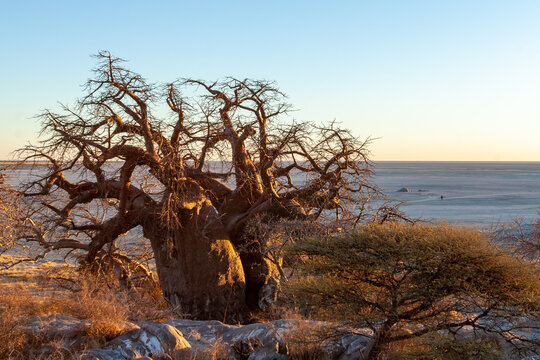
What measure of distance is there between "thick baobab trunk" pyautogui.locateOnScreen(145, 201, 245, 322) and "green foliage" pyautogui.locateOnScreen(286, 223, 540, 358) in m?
5.04

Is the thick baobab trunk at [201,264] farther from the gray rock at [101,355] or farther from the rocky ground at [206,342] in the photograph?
the gray rock at [101,355]

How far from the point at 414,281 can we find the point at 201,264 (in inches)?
250

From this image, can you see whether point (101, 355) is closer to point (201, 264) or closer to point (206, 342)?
point (206, 342)

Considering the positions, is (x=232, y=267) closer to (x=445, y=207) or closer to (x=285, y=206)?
(x=285, y=206)

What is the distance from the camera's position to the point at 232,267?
1163 cm

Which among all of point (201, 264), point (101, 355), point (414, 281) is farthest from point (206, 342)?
point (201, 264)

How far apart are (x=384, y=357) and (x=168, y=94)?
732 cm

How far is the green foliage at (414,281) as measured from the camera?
5.57m

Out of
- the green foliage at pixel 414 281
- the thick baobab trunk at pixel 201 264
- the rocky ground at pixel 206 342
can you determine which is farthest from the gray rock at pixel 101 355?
the thick baobab trunk at pixel 201 264

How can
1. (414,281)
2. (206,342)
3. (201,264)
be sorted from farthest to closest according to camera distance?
(201,264)
(206,342)
(414,281)

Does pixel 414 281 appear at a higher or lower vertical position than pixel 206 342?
higher

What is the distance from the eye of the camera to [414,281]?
5867 mm

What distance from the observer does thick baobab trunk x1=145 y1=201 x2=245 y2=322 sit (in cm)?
1133

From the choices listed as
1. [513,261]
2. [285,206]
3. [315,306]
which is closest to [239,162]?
[285,206]
